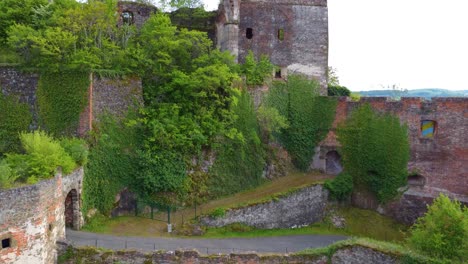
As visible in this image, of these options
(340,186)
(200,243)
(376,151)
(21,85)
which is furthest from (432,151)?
(21,85)

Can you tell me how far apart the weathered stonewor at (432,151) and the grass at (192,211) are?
4.37 meters

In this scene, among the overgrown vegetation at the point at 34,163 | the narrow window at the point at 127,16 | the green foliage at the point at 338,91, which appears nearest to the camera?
the overgrown vegetation at the point at 34,163

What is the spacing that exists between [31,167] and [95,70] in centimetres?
549

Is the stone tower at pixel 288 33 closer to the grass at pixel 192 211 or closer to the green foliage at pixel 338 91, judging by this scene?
the grass at pixel 192 211

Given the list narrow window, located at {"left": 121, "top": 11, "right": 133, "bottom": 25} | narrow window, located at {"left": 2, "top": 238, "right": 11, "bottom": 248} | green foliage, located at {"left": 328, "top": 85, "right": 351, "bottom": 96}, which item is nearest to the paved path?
narrow window, located at {"left": 2, "top": 238, "right": 11, "bottom": 248}

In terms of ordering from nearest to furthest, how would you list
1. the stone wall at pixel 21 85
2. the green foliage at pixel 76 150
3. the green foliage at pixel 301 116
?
the green foliage at pixel 76 150 < the stone wall at pixel 21 85 < the green foliage at pixel 301 116

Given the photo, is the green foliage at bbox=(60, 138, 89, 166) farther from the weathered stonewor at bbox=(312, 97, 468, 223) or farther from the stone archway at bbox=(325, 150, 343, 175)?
the weathered stonewor at bbox=(312, 97, 468, 223)

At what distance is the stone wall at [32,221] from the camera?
1307 cm

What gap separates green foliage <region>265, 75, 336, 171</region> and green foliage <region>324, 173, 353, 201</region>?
1.95 meters

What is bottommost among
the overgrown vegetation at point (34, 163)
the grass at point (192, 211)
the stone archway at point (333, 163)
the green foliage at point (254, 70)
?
the grass at point (192, 211)

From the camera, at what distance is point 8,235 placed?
13070 mm

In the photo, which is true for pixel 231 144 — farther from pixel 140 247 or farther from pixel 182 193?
pixel 140 247

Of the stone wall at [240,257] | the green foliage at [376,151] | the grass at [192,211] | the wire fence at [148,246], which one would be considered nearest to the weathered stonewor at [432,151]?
the green foliage at [376,151]

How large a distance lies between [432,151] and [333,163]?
4993 mm
